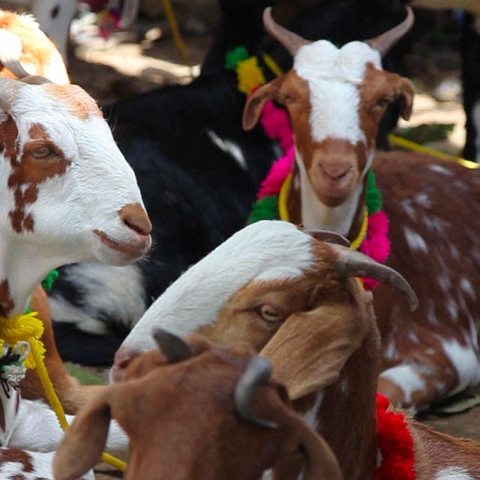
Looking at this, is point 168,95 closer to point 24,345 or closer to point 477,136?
point 477,136

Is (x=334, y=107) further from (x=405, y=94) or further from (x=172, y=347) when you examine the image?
(x=172, y=347)

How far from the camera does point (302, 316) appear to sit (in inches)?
114

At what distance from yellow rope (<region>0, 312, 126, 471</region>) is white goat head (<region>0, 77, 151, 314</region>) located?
278 millimetres

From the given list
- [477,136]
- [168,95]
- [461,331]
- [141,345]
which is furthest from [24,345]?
[477,136]

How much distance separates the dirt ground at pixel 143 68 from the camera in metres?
8.88

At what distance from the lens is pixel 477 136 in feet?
24.1

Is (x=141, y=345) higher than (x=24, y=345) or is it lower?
higher

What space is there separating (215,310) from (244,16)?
4147 millimetres

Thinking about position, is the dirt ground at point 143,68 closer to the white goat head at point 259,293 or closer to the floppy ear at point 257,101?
the floppy ear at point 257,101

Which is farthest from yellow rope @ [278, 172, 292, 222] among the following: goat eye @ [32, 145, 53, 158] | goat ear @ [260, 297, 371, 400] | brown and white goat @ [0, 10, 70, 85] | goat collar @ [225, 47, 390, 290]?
goat ear @ [260, 297, 371, 400]

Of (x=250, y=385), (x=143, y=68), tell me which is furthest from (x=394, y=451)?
(x=143, y=68)

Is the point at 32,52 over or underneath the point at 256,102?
over

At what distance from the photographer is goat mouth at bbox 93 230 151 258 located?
3377 mm

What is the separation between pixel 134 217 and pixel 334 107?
5.22 feet
